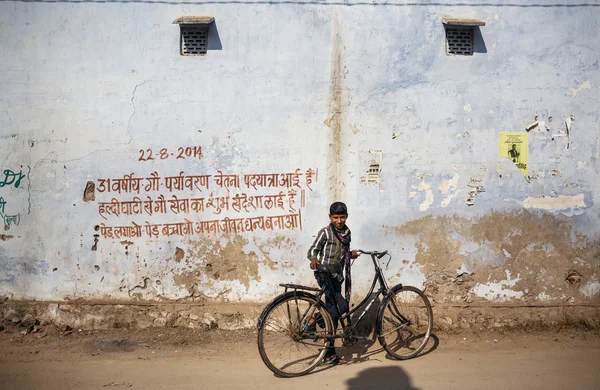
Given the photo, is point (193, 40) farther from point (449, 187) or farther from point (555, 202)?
point (555, 202)

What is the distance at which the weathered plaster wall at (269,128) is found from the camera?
239 inches

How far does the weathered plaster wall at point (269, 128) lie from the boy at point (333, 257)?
919mm

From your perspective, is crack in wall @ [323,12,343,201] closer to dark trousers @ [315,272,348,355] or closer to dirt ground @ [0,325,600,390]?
dark trousers @ [315,272,348,355]

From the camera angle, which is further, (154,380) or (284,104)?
(284,104)

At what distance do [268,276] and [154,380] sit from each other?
69.0 inches

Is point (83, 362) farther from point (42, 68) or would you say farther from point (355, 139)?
point (355, 139)

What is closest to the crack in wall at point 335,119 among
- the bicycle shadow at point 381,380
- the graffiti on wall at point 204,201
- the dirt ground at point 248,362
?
the graffiti on wall at point 204,201

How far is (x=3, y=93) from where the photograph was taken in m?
6.09

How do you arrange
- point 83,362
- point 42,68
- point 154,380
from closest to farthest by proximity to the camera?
point 154,380, point 83,362, point 42,68

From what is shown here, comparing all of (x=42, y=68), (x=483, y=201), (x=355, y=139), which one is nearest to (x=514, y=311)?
(x=483, y=201)

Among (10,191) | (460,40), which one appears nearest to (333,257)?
(460,40)

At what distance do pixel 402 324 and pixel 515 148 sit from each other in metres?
2.46

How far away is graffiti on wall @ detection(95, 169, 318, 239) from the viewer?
6.11 meters

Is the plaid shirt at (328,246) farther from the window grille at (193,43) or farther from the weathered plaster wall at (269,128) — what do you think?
the window grille at (193,43)
